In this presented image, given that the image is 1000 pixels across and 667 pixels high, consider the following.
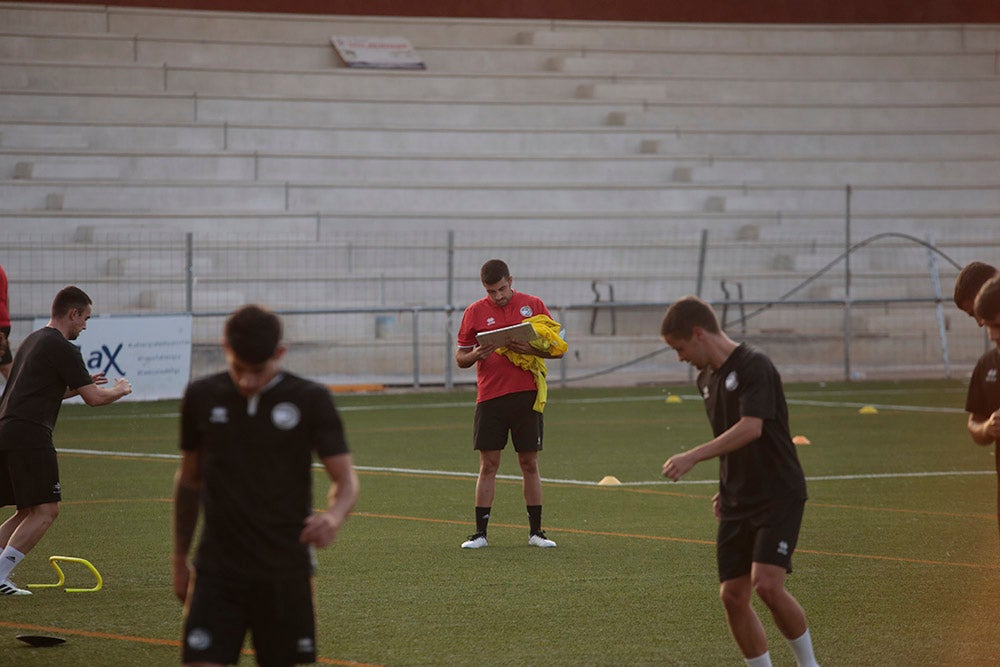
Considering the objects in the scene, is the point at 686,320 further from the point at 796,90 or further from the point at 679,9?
the point at 679,9

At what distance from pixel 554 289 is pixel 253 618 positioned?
21237mm

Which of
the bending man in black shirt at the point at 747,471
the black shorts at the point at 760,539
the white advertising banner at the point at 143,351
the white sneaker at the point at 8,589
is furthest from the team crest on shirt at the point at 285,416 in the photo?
the white advertising banner at the point at 143,351

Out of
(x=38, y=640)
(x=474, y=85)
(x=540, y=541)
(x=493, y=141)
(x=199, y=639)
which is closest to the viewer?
(x=199, y=639)

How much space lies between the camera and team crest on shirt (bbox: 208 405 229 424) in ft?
15.9

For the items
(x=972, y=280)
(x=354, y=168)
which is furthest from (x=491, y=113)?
(x=972, y=280)

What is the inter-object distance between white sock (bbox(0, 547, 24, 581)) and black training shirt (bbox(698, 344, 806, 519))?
14.6 feet

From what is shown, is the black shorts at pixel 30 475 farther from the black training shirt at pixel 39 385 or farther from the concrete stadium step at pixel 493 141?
the concrete stadium step at pixel 493 141

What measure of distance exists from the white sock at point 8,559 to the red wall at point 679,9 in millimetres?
23113

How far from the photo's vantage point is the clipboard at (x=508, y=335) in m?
9.97

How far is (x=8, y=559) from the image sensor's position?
8.36m

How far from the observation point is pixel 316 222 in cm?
2584

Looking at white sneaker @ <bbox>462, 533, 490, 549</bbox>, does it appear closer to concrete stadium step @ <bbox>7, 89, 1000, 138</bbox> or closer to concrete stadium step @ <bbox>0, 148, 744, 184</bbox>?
concrete stadium step @ <bbox>0, 148, 744, 184</bbox>

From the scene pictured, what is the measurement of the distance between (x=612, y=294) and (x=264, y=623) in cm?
2057

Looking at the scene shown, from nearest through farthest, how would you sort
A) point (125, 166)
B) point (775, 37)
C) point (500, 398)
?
point (500, 398), point (125, 166), point (775, 37)
